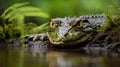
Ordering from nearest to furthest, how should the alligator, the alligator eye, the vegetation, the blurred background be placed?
the alligator → the blurred background → the alligator eye → the vegetation

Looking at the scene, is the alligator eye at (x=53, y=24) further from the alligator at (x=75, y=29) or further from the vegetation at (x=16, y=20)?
the vegetation at (x=16, y=20)

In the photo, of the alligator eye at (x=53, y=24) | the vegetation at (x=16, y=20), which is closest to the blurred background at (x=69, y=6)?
the vegetation at (x=16, y=20)

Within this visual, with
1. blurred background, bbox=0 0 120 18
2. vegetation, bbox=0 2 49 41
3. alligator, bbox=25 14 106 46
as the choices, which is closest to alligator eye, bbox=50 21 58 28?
alligator, bbox=25 14 106 46

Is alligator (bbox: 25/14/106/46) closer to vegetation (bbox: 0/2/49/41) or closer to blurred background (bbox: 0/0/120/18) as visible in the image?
blurred background (bbox: 0/0/120/18)

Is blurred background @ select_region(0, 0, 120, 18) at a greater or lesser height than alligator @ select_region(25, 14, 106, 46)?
greater

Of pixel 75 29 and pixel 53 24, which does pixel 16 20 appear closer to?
pixel 53 24

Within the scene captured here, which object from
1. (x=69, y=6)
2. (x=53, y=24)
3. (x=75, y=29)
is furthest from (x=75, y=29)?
(x=69, y=6)

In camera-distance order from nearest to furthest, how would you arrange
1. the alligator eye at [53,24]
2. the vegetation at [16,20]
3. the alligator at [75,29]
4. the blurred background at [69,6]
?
the alligator at [75,29] < the blurred background at [69,6] < the alligator eye at [53,24] < the vegetation at [16,20]

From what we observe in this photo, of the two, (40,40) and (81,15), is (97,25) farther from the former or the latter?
(40,40)
